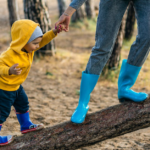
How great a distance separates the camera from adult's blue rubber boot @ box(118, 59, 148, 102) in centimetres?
233

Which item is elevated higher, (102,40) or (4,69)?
(102,40)

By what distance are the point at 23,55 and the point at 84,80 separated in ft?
2.11

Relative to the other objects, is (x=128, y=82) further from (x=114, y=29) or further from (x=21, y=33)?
(x=21, y=33)

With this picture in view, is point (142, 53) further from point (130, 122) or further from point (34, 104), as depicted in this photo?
point (34, 104)

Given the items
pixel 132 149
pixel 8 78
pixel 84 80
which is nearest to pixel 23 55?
pixel 8 78

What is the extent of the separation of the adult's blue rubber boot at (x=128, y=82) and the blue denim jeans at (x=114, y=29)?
103 mm

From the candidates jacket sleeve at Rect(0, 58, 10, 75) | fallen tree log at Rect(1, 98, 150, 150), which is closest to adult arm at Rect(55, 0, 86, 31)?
jacket sleeve at Rect(0, 58, 10, 75)

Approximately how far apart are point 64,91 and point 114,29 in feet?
9.30

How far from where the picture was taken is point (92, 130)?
2301 millimetres

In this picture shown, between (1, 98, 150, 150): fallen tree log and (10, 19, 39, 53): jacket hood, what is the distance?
942 mm

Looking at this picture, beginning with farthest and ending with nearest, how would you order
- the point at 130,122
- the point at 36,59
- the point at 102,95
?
the point at 36,59, the point at 102,95, the point at 130,122

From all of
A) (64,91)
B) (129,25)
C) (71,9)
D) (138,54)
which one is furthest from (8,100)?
(129,25)

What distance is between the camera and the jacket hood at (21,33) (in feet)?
6.77

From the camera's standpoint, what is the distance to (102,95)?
15.3 feet
